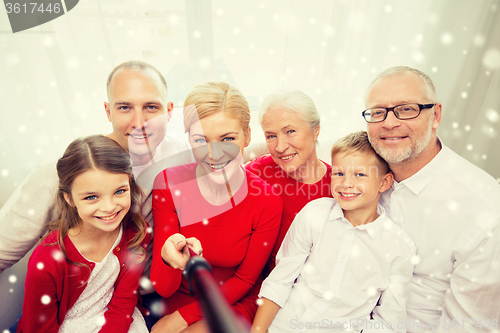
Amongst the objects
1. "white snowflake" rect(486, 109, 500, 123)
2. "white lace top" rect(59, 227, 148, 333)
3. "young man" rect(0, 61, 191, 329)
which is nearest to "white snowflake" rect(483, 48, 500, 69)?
"white snowflake" rect(486, 109, 500, 123)

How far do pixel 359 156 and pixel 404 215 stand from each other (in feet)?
1.04

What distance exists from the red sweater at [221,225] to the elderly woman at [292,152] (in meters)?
0.17

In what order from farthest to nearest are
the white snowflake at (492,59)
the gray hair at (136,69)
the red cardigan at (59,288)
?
the white snowflake at (492,59) → the gray hair at (136,69) → the red cardigan at (59,288)

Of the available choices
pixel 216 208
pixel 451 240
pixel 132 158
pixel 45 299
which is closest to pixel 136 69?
pixel 132 158

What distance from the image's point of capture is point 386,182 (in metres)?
1.09

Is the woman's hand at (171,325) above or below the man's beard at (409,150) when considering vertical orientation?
below

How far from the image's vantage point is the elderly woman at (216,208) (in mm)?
970

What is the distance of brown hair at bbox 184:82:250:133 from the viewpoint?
37.6 inches

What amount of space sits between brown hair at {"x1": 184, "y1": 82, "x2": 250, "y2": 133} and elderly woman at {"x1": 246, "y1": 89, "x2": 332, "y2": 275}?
0.22 metres

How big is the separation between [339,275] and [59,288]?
1039 millimetres

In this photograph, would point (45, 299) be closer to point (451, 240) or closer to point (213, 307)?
point (213, 307)

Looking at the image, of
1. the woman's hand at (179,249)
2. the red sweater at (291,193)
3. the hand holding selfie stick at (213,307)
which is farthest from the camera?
the red sweater at (291,193)

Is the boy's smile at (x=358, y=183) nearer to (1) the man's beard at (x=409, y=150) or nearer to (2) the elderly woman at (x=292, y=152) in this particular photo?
(1) the man's beard at (x=409, y=150)

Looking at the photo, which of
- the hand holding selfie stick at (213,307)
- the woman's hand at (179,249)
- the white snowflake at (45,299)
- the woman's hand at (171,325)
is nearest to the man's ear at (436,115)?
the woman's hand at (179,249)
